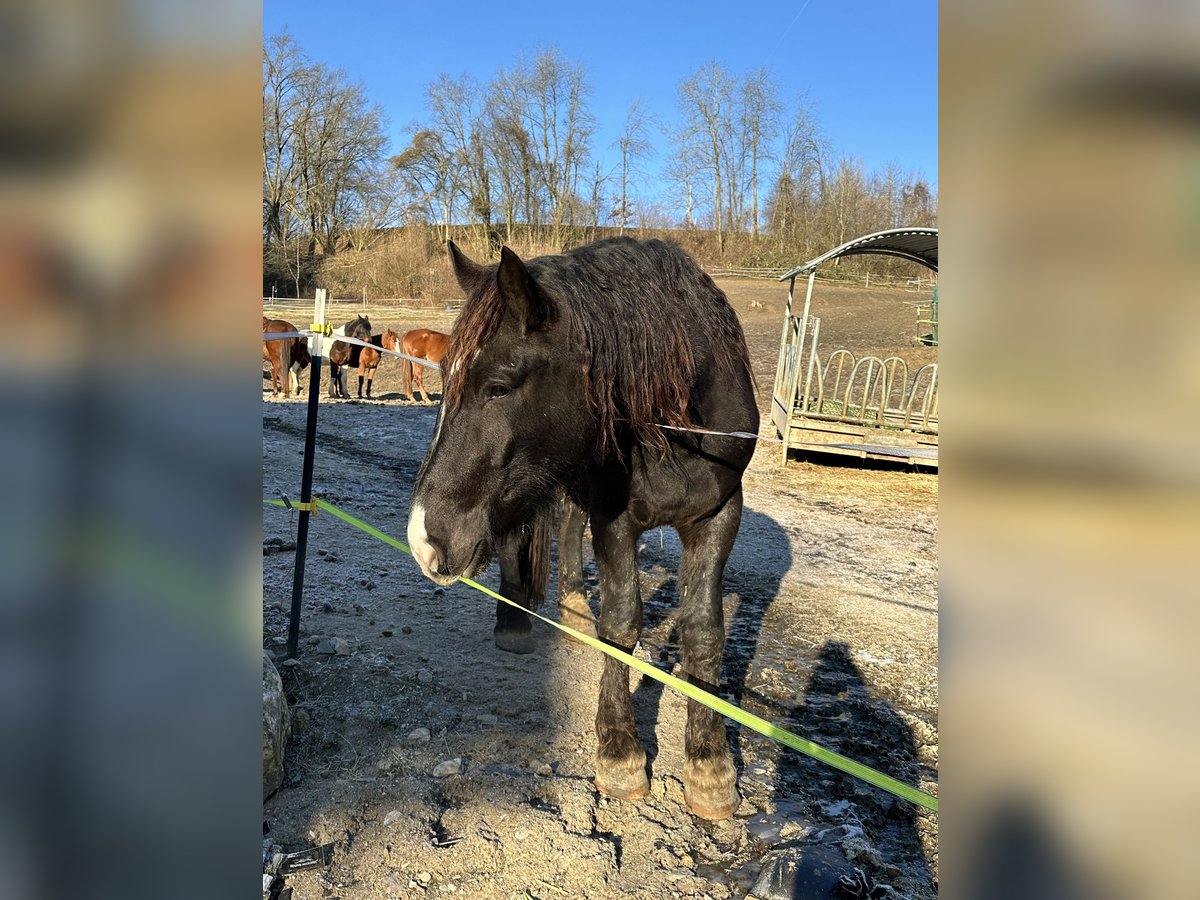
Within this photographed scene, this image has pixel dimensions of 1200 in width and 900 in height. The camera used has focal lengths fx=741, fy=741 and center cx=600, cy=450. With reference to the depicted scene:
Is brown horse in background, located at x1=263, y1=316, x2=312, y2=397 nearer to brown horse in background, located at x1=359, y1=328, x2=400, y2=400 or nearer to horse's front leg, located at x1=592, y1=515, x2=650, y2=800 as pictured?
brown horse in background, located at x1=359, y1=328, x2=400, y2=400

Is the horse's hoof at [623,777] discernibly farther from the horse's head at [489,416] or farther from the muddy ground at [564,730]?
the horse's head at [489,416]

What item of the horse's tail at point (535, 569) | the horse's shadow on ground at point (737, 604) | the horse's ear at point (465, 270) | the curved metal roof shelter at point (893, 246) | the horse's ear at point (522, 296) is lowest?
the horse's shadow on ground at point (737, 604)

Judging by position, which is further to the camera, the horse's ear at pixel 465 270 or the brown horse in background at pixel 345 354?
the brown horse in background at pixel 345 354

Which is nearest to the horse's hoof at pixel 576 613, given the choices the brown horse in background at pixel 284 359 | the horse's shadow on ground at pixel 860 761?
the horse's shadow on ground at pixel 860 761

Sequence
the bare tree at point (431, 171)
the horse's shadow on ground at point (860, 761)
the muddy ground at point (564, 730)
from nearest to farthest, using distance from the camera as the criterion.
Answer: the muddy ground at point (564, 730) → the horse's shadow on ground at point (860, 761) → the bare tree at point (431, 171)

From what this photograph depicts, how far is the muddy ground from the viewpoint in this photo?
245cm

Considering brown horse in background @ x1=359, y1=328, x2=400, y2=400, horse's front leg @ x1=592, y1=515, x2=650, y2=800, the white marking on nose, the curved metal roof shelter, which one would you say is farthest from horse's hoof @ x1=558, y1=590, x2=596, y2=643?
brown horse in background @ x1=359, y1=328, x2=400, y2=400

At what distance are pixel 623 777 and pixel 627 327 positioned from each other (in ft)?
5.59

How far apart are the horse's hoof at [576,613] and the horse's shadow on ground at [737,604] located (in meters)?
0.36

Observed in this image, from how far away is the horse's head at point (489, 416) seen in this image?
2.32 meters
